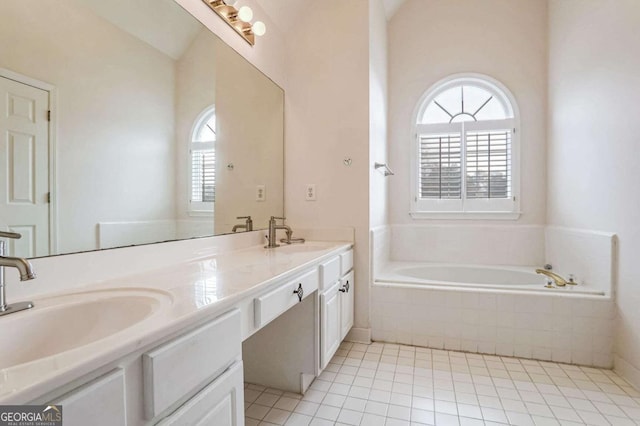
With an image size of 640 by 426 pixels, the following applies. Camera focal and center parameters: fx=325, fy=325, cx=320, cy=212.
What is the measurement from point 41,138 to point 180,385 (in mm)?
813

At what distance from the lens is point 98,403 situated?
21.6 inches

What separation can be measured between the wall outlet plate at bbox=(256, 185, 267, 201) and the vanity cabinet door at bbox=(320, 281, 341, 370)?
779mm

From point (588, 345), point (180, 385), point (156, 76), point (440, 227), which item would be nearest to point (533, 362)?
point (588, 345)

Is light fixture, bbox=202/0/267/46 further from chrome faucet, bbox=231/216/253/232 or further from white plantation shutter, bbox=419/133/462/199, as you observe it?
white plantation shutter, bbox=419/133/462/199

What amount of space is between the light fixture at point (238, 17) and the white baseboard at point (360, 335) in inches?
83.0

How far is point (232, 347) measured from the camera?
3.06 feet

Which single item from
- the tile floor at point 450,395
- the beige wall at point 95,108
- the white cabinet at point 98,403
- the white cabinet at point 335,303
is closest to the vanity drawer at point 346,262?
the white cabinet at point 335,303

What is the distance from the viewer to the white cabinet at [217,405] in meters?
0.75

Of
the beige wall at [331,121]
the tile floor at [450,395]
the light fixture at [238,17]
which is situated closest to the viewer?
the tile floor at [450,395]

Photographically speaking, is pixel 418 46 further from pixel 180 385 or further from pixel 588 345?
pixel 180 385

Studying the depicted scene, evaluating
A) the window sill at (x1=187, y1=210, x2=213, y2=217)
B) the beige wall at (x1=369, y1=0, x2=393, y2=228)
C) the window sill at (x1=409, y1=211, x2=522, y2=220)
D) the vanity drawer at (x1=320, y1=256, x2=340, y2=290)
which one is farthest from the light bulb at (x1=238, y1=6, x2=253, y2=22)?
the window sill at (x1=409, y1=211, x2=522, y2=220)

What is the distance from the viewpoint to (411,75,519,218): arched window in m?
3.02

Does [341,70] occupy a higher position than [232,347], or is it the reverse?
[341,70]

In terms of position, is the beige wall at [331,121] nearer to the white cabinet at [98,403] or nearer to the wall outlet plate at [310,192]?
the wall outlet plate at [310,192]
